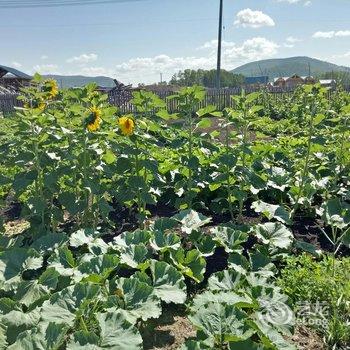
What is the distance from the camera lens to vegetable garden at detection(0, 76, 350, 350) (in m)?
2.04

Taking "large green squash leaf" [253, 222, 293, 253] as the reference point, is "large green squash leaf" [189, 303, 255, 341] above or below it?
below

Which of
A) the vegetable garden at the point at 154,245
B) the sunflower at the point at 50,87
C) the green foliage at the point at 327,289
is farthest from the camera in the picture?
the sunflower at the point at 50,87

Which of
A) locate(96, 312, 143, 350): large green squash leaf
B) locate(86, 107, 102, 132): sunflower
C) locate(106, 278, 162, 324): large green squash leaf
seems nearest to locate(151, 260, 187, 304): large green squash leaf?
locate(106, 278, 162, 324): large green squash leaf

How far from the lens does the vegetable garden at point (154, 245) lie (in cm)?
204

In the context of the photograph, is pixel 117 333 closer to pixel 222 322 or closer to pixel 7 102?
pixel 222 322

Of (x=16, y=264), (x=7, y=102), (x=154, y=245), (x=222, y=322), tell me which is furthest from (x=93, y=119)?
(x=7, y=102)

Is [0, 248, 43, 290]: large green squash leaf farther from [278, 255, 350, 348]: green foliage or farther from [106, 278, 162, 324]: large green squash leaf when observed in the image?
[278, 255, 350, 348]: green foliage

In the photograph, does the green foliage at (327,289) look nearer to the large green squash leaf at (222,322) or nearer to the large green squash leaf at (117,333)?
the large green squash leaf at (222,322)

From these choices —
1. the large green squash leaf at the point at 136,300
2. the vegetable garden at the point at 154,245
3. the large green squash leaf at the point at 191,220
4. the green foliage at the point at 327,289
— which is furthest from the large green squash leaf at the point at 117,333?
the large green squash leaf at the point at 191,220

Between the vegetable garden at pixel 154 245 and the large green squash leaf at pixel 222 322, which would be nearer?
the large green squash leaf at pixel 222 322

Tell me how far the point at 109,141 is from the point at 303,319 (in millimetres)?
1870

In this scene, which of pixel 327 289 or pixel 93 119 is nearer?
pixel 327 289

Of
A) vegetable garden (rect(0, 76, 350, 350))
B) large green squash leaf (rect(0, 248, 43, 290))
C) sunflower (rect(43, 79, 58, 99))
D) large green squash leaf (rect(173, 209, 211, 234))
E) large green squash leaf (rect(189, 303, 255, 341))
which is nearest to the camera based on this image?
large green squash leaf (rect(189, 303, 255, 341))

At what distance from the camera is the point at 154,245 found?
2732 millimetres
